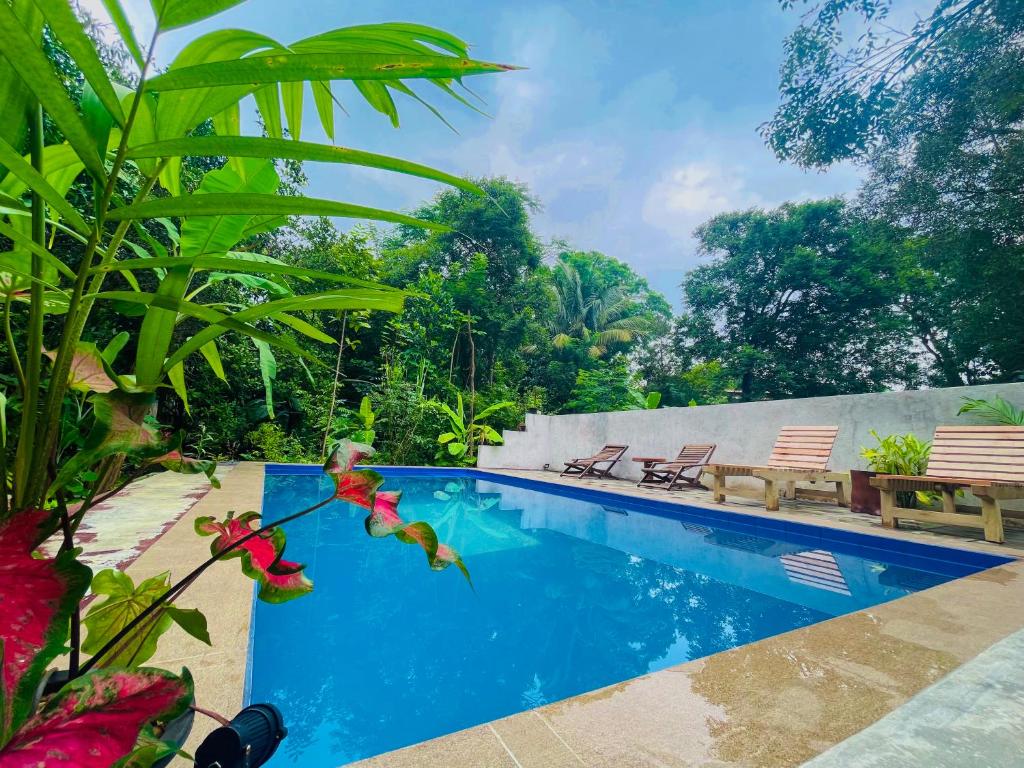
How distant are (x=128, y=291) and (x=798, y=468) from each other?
19.7ft

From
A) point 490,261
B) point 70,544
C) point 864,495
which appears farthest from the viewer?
point 490,261

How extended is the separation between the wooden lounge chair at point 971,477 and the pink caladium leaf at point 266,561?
4.49 meters

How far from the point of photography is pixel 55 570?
373mm

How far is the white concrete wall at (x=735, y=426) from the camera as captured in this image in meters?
5.23

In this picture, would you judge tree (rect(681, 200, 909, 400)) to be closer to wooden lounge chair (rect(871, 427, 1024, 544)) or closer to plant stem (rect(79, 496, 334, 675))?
wooden lounge chair (rect(871, 427, 1024, 544))

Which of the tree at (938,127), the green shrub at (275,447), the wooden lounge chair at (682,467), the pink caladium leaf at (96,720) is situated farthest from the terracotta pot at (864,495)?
the tree at (938,127)

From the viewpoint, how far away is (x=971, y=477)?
377 centimetres

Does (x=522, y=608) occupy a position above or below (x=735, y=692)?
below

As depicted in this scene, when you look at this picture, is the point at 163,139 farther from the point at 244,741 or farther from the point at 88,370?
the point at 244,741

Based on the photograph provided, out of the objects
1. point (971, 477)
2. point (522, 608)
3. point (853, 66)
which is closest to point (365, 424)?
point (522, 608)

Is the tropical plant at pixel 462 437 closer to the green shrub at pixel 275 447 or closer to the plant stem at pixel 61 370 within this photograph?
the green shrub at pixel 275 447

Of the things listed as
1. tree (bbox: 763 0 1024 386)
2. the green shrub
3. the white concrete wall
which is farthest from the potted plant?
tree (bbox: 763 0 1024 386)

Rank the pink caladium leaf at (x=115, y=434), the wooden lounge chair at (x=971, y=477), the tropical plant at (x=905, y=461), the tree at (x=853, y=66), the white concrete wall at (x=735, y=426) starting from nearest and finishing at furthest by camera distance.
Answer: the pink caladium leaf at (x=115, y=434) → the wooden lounge chair at (x=971, y=477) → the tropical plant at (x=905, y=461) → the white concrete wall at (x=735, y=426) → the tree at (x=853, y=66)

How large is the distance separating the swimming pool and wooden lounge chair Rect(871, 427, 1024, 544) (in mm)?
526
